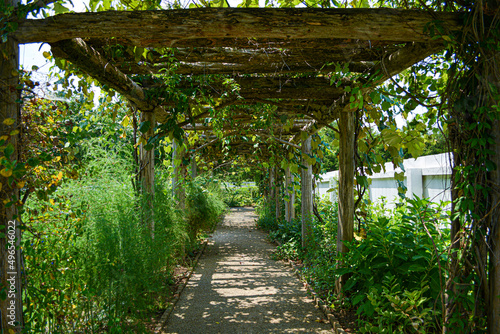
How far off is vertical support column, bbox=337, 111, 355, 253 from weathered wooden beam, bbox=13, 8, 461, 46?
1.89m

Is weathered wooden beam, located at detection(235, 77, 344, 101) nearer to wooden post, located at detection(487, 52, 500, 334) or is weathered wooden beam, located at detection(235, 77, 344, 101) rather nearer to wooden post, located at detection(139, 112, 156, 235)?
wooden post, located at detection(139, 112, 156, 235)

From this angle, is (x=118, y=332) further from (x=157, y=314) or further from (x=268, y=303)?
(x=268, y=303)

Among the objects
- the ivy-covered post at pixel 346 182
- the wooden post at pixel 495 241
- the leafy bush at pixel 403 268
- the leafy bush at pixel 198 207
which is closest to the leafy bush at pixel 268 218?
the leafy bush at pixel 198 207

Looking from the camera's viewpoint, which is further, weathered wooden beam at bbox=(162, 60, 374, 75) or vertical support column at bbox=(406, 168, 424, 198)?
vertical support column at bbox=(406, 168, 424, 198)

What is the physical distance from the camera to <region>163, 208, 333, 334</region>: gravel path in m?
3.59

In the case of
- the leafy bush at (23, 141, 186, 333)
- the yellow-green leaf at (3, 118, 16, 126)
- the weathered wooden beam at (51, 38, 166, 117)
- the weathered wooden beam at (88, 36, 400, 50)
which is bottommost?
the leafy bush at (23, 141, 186, 333)

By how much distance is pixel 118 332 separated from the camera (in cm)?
Answer: 253

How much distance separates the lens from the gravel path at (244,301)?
359 centimetres

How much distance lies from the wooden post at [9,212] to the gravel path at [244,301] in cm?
180

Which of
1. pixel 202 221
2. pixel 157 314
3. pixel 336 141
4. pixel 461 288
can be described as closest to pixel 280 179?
pixel 202 221

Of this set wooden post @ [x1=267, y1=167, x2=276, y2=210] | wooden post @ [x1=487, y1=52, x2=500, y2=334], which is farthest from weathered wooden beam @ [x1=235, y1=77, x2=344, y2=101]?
wooden post @ [x1=267, y1=167, x2=276, y2=210]

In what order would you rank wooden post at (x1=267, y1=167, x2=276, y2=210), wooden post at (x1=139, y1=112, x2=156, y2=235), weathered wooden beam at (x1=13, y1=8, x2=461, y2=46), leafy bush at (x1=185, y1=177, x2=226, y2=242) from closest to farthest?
1. weathered wooden beam at (x1=13, y1=8, x2=461, y2=46)
2. wooden post at (x1=139, y1=112, x2=156, y2=235)
3. leafy bush at (x1=185, y1=177, x2=226, y2=242)
4. wooden post at (x1=267, y1=167, x2=276, y2=210)

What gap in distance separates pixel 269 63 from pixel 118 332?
2.67 meters

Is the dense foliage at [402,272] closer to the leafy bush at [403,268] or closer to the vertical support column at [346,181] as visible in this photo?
the leafy bush at [403,268]
